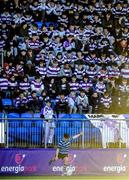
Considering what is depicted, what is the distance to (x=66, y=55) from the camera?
89.6 feet

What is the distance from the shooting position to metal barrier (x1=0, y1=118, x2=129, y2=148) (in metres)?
21.9

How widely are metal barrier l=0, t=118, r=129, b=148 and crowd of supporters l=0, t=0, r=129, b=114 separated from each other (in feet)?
6.71

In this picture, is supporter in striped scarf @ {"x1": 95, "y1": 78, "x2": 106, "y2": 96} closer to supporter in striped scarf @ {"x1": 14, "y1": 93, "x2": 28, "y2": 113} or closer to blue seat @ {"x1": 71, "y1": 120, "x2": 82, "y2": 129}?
supporter in striped scarf @ {"x1": 14, "y1": 93, "x2": 28, "y2": 113}

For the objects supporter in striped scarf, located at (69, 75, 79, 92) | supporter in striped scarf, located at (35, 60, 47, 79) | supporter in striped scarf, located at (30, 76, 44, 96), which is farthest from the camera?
supporter in striped scarf, located at (35, 60, 47, 79)

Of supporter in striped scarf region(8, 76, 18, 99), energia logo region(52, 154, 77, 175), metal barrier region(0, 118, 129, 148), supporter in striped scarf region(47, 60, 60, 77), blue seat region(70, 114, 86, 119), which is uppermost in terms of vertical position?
supporter in striped scarf region(47, 60, 60, 77)

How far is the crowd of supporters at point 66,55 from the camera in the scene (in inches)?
983

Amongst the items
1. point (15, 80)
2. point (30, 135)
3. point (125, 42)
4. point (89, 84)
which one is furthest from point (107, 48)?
point (30, 135)

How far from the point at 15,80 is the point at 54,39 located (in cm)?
351

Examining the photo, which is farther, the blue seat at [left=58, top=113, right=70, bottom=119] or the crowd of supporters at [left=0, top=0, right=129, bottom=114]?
the crowd of supporters at [left=0, top=0, right=129, bottom=114]

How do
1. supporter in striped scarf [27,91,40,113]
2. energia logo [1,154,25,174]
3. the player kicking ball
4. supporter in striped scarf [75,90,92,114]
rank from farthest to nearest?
supporter in striped scarf [75,90,92,114] < supporter in striped scarf [27,91,40,113] < energia logo [1,154,25,174] < the player kicking ball

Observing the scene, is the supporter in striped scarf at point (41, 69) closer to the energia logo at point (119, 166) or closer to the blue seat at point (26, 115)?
the blue seat at point (26, 115)

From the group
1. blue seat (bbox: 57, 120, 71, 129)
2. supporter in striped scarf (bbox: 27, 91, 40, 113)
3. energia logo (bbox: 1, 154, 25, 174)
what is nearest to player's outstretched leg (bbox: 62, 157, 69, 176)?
blue seat (bbox: 57, 120, 71, 129)

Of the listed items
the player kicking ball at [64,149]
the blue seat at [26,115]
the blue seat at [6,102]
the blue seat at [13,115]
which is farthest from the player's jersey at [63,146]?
the blue seat at [6,102]

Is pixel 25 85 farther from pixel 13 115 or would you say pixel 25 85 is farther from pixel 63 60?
pixel 63 60
